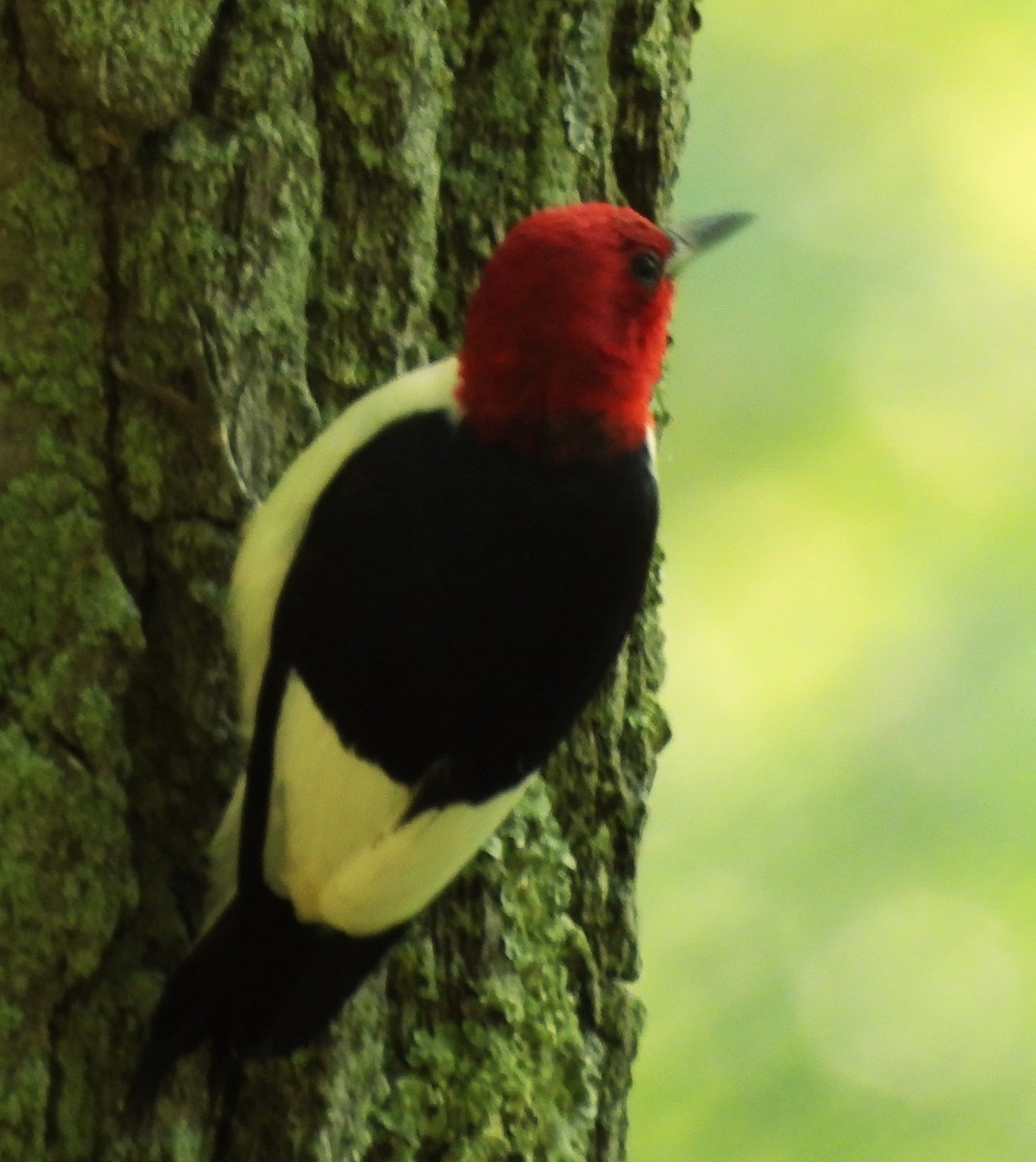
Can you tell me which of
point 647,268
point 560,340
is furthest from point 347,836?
point 647,268

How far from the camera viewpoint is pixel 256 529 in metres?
1.18

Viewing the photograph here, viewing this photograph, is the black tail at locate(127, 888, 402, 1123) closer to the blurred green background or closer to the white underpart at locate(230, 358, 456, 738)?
the white underpart at locate(230, 358, 456, 738)

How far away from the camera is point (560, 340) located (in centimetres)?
120

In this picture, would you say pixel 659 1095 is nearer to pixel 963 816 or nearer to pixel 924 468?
pixel 963 816

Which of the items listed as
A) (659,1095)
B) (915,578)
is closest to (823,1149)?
(659,1095)

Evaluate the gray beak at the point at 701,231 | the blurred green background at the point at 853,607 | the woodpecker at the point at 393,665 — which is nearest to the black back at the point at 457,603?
the woodpecker at the point at 393,665

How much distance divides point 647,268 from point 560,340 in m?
0.11

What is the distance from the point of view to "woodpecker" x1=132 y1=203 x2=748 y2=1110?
108 centimetres

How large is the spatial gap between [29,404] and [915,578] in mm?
1249

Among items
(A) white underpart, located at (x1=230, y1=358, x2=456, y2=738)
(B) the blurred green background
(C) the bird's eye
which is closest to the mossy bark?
(A) white underpart, located at (x1=230, y1=358, x2=456, y2=738)

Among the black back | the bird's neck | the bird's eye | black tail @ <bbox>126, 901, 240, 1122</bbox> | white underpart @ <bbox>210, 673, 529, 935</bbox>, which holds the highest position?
the bird's eye

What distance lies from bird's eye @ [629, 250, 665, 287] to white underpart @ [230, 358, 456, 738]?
18 cm

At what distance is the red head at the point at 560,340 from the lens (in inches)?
46.1

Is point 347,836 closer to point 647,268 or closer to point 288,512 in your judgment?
point 288,512
